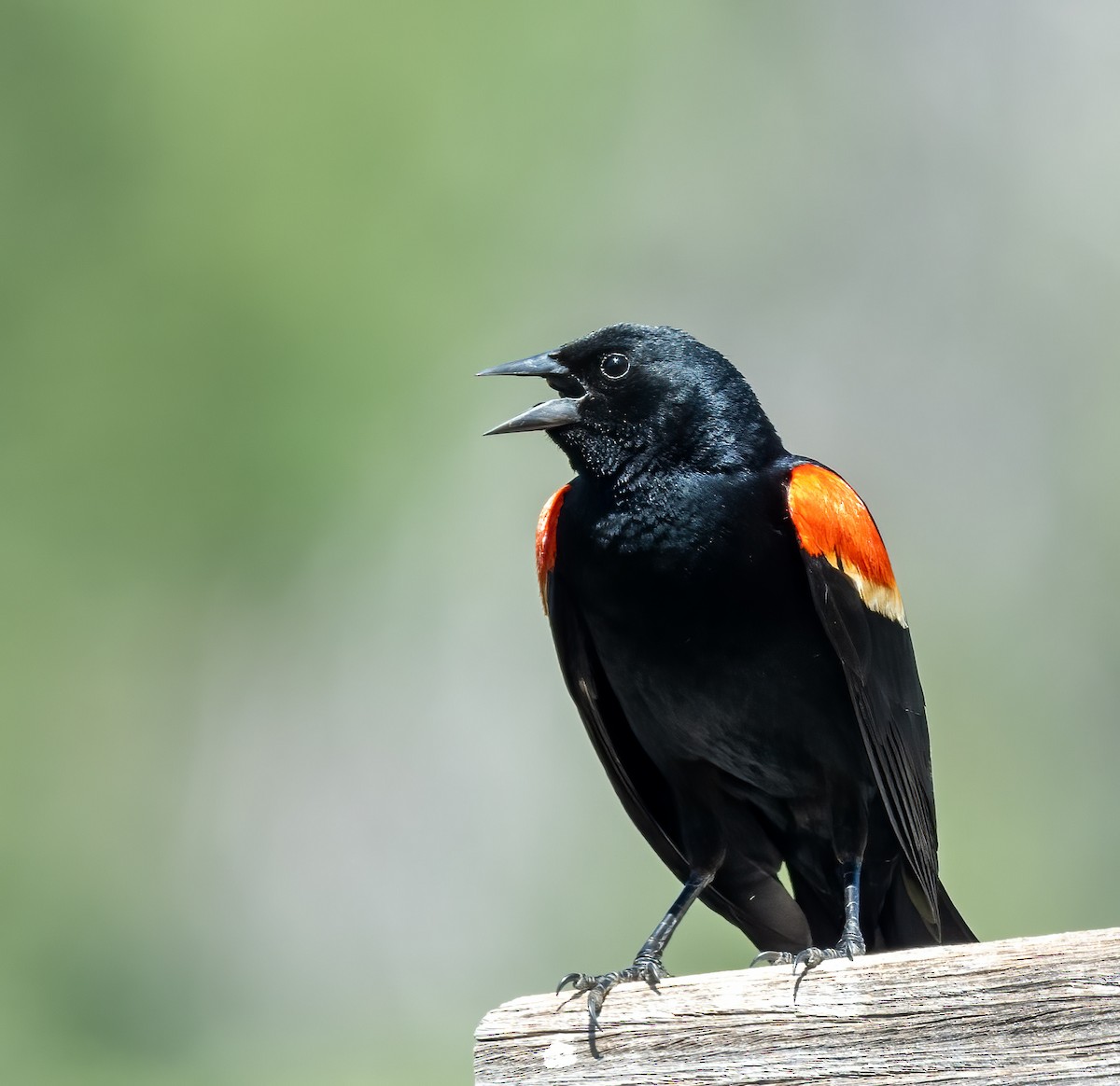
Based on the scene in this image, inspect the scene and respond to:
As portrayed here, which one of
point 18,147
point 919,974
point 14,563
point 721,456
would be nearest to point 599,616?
point 721,456

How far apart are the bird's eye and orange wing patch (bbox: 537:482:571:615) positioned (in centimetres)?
26

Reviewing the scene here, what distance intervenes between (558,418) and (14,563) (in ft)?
23.4

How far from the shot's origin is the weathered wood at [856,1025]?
1.80m

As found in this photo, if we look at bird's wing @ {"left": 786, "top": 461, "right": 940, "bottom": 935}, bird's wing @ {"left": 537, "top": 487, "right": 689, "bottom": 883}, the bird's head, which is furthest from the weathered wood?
the bird's head

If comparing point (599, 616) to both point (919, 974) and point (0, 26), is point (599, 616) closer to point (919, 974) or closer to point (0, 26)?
point (919, 974)

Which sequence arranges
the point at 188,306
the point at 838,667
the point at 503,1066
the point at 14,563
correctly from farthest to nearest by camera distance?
1. the point at 188,306
2. the point at 14,563
3. the point at 838,667
4. the point at 503,1066

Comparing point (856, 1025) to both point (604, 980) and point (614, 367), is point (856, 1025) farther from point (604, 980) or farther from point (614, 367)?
point (614, 367)

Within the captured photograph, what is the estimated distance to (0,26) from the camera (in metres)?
10.6

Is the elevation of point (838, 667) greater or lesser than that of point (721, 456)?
lesser

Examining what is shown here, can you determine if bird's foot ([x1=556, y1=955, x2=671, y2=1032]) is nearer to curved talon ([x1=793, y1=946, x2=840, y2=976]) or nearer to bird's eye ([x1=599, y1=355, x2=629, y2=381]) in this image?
curved talon ([x1=793, y1=946, x2=840, y2=976])

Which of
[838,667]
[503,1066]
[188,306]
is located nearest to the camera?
[503,1066]

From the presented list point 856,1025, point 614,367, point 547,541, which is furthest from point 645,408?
point 856,1025

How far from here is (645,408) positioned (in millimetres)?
3182

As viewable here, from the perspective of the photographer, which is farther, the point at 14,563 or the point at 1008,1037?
the point at 14,563
